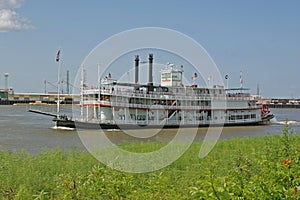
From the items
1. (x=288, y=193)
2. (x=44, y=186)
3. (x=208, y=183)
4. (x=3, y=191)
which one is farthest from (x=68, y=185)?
(x=44, y=186)

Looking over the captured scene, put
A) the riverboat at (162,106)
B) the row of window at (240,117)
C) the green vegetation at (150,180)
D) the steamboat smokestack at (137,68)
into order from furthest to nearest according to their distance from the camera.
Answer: the row of window at (240,117) < the steamboat smokestack at (137,68) < the riverboat at (162,106) < the green vegetation at (150,180)

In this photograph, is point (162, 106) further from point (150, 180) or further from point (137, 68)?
point (150, 180)

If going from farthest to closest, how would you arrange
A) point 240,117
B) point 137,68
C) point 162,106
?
point 240,117
point 137,68
point 162,106

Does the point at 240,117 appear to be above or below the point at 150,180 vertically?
below

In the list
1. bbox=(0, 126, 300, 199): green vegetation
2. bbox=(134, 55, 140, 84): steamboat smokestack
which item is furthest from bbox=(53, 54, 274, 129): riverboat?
bbox=(0, 126, 300, 199): green vegetation

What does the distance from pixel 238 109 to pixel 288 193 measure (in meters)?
49.8

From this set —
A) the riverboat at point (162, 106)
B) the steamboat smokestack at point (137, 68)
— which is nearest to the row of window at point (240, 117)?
the riverboat at point (162, 106)

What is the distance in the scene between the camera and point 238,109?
172 feet

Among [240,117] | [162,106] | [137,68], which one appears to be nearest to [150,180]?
[162,106]

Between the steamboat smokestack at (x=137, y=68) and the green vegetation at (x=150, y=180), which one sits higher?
the steamboat smokestack at (x=137, y=68)

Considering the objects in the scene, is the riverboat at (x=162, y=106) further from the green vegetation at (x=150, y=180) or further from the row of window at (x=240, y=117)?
the green vegetation at (x=150, y=180)

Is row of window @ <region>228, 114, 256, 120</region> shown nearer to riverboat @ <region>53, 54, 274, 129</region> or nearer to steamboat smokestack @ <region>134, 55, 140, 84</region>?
riverboat @ <region>53, 54, 274, 129</region>

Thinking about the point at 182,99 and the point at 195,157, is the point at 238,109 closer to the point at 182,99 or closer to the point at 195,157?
the point at 182,99

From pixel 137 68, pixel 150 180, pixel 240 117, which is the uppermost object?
pixel 137 68
